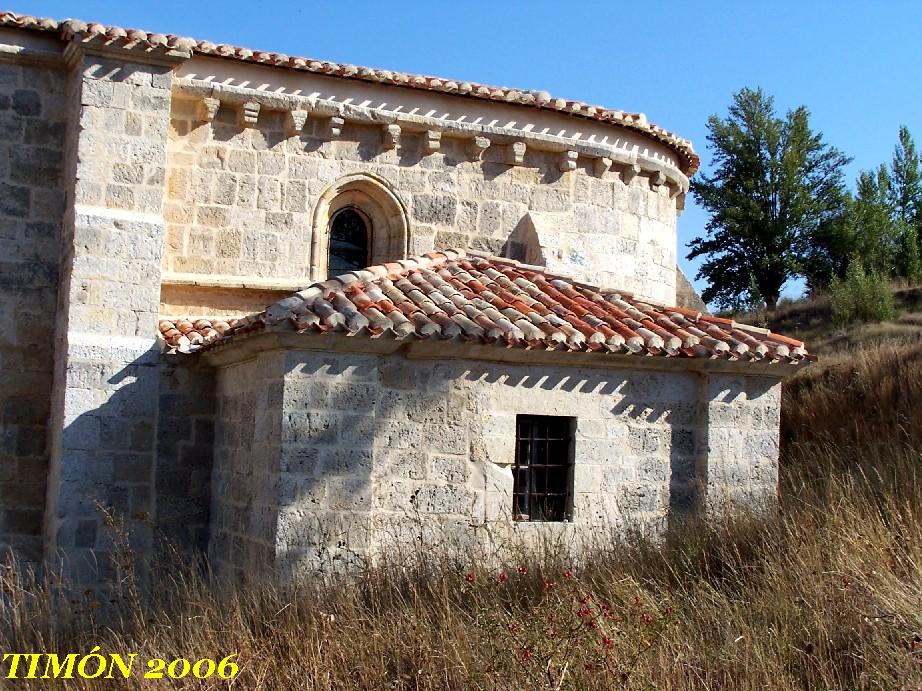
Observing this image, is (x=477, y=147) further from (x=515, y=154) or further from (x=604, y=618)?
(x=604, y=618)

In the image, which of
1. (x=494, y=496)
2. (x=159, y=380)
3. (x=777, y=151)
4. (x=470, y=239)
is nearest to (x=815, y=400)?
(x=470, y=239)

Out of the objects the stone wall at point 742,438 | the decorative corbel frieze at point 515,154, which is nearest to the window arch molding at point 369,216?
the decorative corbel frieze at point 515,154

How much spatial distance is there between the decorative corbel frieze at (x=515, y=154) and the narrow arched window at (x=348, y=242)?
1869 millimetres

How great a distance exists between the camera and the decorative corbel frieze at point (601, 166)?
13125 mm

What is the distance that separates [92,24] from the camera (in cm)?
1047

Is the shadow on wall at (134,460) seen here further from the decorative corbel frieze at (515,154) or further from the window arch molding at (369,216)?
the decorative corbel frieze at (515,154)

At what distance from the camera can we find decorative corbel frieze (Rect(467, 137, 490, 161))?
Answer: 1244 cm

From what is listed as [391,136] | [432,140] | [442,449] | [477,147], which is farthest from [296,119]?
[442,449]

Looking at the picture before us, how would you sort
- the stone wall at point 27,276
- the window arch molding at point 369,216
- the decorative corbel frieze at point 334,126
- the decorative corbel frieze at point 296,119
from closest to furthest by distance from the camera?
1. the stone wall at point 27,276
2. the decorative corbel frieze at point 296,119
3. the decorative corbel frieze at point 334,126
4. the window arch molding at point 369,216

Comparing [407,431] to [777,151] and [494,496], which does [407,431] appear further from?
[777,151]

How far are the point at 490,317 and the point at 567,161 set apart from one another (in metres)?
4.03

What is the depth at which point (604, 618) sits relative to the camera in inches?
252

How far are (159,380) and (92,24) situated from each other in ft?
11.7

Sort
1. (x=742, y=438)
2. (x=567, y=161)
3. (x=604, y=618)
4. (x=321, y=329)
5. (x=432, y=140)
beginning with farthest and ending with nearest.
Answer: (x=567, y=161) → (x=432, y=140) → (x=742, y=438) → (x=321, y=329) → (x=604, y=618)
